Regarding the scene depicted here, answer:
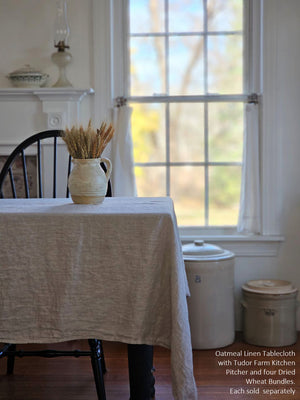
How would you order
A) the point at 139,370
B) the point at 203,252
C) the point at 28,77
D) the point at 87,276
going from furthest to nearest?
the point at 28,77 → the point at 203,252 → the point at 139,370 → the point at 87,276

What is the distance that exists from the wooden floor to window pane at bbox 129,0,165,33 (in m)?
2.05

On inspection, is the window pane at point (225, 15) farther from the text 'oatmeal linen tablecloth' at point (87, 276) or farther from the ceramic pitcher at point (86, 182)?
the text 'oatmeal linen tablecloth' at point (87, 276)

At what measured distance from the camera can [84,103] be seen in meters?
3.58

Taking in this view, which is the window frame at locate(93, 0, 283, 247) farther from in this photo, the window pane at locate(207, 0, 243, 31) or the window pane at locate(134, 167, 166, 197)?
the window pane at locate(134, 167, 166, 197)

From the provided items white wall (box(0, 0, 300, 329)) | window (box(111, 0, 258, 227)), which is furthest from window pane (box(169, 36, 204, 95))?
white wall (box(0, 0, 300, 329))

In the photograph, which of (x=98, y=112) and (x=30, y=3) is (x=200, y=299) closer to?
(x=98, y=112)

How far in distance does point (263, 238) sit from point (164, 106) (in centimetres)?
108

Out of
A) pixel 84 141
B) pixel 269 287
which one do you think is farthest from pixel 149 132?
pixel 84 141

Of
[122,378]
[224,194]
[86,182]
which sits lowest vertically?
[122,378]

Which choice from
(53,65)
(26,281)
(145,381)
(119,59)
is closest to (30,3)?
(53,65)

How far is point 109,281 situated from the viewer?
188cm

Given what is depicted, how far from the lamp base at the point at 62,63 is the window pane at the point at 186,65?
674mm

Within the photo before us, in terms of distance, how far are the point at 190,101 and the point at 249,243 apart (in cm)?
100

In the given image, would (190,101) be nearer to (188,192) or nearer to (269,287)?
(188,192)
